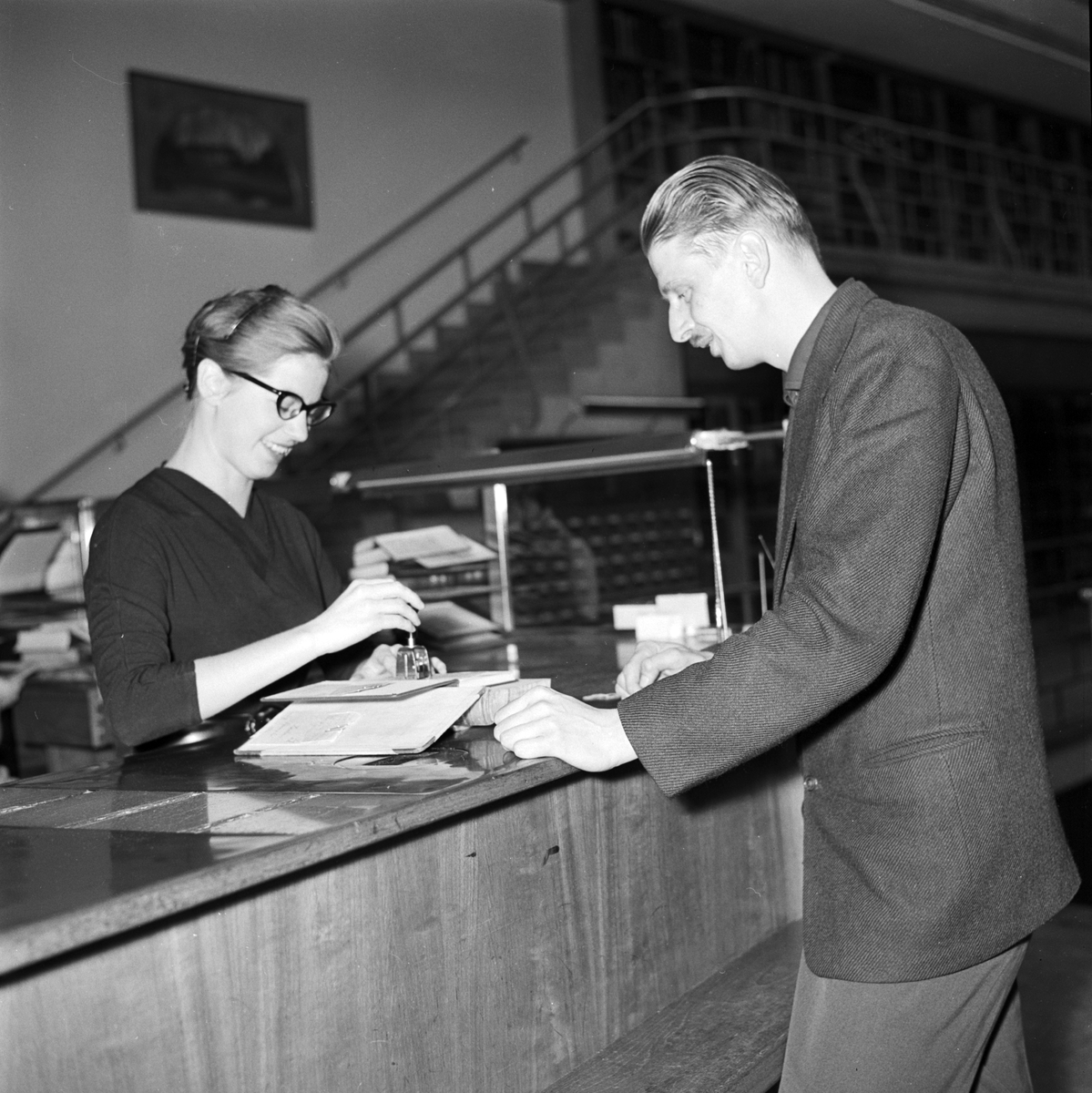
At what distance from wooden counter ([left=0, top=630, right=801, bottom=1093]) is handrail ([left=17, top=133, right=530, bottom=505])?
5052 millimetres

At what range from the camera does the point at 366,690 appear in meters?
1.84

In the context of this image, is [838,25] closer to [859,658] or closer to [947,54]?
[947,54]

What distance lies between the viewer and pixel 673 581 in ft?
16.7

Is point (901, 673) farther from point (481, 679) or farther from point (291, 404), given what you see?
point (291, 404)

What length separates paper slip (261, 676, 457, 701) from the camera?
5.97 ft

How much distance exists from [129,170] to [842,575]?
724cm

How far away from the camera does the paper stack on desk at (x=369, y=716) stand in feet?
5.48

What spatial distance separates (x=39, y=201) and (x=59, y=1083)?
22.5 ft

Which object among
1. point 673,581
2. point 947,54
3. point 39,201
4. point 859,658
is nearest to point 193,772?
point 859,658

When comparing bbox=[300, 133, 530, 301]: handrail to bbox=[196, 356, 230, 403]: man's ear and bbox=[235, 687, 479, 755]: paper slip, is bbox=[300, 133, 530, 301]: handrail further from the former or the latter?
bbox=[235, 687, 479, 755]: paper slip

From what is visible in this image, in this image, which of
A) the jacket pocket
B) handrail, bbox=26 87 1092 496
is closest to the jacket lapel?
the jacket pocket

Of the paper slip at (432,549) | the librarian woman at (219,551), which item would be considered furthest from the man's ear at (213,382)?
the paper slip at (432,549)

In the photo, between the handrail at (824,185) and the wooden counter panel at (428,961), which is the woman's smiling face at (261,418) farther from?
the handrail at (824,185)

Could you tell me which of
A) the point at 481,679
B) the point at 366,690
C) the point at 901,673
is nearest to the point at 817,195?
the point at 481,679
